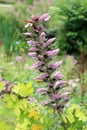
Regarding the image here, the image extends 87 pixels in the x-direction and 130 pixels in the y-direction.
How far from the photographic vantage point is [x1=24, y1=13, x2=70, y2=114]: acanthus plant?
74.5 inches

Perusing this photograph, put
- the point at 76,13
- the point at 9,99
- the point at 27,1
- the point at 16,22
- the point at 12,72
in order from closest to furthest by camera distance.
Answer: the point at 9,99, the point at 12,72, the point at 76,13, the point at 16,22, the point at 27,1

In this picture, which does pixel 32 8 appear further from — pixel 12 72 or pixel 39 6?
pixel 12 72

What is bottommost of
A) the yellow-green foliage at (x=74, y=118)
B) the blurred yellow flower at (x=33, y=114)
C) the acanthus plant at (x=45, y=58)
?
the yellow-green foliage at (x=74, y=118)

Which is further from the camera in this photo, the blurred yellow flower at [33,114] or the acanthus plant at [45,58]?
the blurred yellow flower at [33,114]

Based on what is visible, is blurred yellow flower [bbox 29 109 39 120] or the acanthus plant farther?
blurred yellow flower [bbox 29 109 39 120]

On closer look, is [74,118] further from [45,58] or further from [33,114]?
[45,58]

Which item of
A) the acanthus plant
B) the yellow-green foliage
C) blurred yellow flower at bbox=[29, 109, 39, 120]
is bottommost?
the yellow-green foliage

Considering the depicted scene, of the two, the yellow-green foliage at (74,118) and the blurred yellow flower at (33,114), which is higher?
the blurred yellow flower at (33,114)

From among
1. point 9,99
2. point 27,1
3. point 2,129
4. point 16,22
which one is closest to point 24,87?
point 9,99

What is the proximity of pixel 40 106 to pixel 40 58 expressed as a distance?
34 centimetres

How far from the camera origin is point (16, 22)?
12094 millimetres

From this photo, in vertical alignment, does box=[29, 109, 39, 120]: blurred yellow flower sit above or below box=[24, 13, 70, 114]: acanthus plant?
below

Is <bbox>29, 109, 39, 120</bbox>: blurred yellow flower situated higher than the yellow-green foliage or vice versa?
<bbox>29, 109, 39, 120</bbox>: blurred yellow flower

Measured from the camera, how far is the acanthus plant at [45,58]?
189cm
